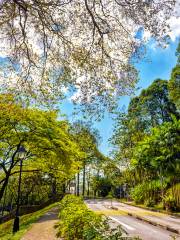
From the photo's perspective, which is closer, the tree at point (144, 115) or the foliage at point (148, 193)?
the foliage at point (148, 193)

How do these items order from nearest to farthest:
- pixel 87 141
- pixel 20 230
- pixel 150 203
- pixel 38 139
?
pixel 20 230 < pixel 38 139 < pixel 150 203 < pixel 87 141

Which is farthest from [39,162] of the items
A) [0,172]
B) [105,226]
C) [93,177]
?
[93,177]

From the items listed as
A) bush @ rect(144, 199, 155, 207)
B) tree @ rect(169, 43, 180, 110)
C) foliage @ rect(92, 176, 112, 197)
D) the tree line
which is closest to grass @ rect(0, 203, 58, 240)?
the tree line

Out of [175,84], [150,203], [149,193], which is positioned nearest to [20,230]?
[175,84]

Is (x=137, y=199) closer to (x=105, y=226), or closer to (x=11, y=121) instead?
(x=11, y=121)

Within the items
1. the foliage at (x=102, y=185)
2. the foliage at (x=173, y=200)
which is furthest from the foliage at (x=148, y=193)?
the foliage at (x=102, y=185)

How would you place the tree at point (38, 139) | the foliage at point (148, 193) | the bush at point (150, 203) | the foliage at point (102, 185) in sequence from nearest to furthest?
the tree at point (38, 139) → the bush at point (150, 203) → the foliage at point (148, 193) → the foliage at point (102, 185)

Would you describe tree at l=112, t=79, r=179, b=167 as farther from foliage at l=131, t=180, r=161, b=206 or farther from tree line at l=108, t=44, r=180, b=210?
foliage at l=131, t=180, r=161, b=206

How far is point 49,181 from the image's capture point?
51.3m

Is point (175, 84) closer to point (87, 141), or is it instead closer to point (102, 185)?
point (87, 141)

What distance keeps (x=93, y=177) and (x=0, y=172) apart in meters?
54.7

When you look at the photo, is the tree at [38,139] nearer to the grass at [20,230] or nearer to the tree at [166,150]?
the grass at [20,230]

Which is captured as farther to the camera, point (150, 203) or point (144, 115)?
point (144, 115)

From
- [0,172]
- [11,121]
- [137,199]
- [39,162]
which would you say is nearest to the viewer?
[11,121]
